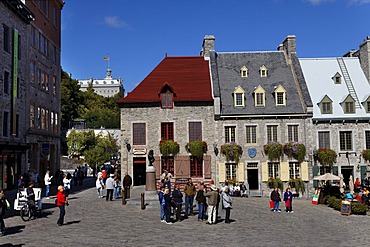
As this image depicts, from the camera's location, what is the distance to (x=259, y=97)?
33344mm

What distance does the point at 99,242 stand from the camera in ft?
42.5

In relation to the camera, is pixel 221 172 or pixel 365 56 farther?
pixel 365 56

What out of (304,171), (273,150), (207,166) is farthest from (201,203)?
(304,171)

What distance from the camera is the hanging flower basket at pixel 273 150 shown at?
31734 millimetres

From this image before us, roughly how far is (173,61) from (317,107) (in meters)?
12.2

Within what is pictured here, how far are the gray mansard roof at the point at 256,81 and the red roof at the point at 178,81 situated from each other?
924mm

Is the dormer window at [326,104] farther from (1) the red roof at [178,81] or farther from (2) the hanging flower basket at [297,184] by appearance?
(1) the red roof at [178,81]

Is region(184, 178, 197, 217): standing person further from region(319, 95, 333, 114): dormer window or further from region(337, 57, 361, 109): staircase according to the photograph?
region(337, 57, 361, 109): staircase

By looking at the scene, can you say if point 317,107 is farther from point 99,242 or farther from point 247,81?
point 99,242

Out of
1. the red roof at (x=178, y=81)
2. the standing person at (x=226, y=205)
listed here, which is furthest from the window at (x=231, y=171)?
the standing person at (x=226, y=205)

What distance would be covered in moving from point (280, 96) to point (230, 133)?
4.96 meters

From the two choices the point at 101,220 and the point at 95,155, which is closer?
the point at 101,220

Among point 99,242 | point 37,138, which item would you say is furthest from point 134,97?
point 99,242

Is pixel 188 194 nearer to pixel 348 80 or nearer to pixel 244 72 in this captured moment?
pixel 244 72
